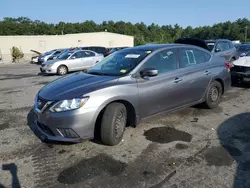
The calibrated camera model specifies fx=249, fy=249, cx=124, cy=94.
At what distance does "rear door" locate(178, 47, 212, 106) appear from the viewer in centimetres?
504

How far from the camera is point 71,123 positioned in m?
3.64

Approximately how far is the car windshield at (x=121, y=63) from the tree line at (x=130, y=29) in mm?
62647

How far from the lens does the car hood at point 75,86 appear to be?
377 centimetres

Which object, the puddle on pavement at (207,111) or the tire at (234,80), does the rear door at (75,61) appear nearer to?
the tire at (234,80)

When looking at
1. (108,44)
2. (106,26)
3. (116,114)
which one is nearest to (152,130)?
(116,114)

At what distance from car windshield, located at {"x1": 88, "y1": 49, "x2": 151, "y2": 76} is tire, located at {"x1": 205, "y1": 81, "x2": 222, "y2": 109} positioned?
2.00 metres

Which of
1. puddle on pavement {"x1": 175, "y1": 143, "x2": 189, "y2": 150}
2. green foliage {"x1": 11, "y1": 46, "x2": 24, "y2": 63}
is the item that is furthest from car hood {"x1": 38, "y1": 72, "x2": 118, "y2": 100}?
green foliage {"x1": 11, "y1": 46, "x2": 24, "y2": 63}

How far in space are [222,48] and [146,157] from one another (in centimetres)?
870

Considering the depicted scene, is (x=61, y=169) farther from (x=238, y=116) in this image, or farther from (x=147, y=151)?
(x=238, y=116)

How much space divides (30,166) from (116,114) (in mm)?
1460

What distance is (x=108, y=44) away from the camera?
4731cm

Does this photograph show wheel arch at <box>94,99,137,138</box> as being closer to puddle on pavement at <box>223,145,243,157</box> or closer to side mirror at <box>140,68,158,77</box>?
side mirror at <box>140,68,158,77</box>

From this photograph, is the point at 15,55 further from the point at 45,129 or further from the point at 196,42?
the point at 45,129

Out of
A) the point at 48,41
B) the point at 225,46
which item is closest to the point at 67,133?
the point at 225,46
